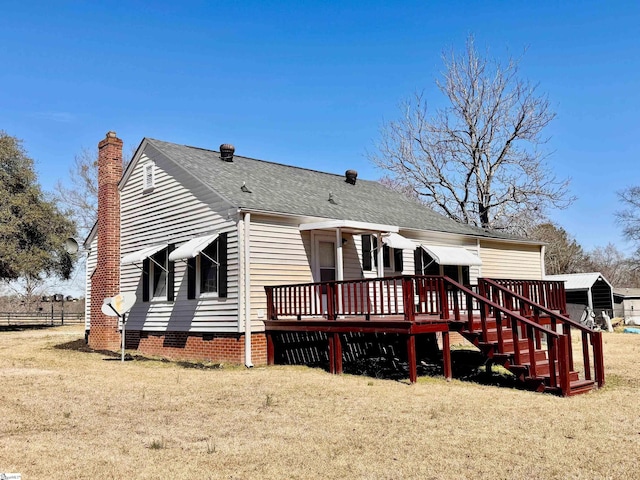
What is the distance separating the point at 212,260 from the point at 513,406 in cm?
725

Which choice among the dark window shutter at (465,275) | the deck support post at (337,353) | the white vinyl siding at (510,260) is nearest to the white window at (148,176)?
the deck support post at (337,353)

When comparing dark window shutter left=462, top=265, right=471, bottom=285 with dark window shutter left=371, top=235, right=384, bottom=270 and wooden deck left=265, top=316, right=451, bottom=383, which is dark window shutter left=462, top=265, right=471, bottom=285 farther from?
wooden deck left=265, top=316, right=451, bottom=383

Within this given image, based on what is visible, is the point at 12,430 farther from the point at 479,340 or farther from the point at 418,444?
the point at 479,340

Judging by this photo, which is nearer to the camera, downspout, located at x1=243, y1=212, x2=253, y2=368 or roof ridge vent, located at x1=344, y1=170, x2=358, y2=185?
downspout, located at x1=243, y1=212, x2=253, y2=368

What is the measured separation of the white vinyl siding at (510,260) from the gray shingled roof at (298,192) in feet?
1.61

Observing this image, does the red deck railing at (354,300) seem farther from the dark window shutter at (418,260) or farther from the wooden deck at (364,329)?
the dark window shutter at (418,260)

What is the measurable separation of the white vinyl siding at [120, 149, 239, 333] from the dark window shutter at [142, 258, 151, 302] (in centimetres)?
17

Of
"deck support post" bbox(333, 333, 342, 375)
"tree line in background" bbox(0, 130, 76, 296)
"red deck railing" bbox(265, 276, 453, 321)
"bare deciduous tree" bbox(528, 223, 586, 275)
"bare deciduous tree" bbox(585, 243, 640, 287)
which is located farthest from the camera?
"bare deciduous tree" bbox(585, 243, 640, 287)

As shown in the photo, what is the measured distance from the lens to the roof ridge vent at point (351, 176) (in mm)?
19750

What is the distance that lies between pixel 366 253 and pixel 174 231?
490 centimetres

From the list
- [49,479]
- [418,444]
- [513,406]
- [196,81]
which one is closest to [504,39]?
[196,81]

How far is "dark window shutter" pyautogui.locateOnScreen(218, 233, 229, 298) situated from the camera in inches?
508

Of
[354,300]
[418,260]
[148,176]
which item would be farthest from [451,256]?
[148,176]

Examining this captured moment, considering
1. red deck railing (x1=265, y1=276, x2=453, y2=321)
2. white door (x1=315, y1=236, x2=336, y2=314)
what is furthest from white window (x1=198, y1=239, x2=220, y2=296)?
white door (x1=315, y1=236, x2=336, y2=314)
